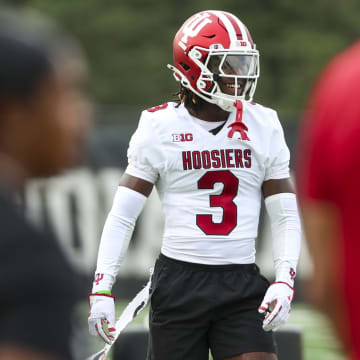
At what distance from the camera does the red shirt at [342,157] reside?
1953mm

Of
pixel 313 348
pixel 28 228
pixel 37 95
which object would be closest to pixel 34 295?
pixel 28 228

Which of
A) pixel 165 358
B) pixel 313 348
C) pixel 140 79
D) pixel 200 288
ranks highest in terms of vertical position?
pixel 140 79

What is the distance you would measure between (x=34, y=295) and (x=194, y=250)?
2206 mm

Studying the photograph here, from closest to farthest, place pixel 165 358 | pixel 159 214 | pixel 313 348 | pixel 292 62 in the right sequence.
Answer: pixel 165 358, pixel 313 348, pixel 159 214, pixel 292 62

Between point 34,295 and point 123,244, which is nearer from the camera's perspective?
point 34,295

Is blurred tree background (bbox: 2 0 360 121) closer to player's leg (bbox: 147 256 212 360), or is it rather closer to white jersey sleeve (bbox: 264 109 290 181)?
white jersey sleeve (bbox: 264 109 290 181)

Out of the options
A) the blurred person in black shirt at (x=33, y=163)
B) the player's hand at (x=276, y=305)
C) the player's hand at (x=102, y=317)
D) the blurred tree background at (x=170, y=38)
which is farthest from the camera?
the blurred tree background at (x=170, y=38)

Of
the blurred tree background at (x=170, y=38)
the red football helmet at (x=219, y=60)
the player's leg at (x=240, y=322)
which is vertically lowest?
the player's leg at (x=240, y=322)

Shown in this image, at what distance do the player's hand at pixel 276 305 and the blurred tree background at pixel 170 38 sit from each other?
15.8 meters

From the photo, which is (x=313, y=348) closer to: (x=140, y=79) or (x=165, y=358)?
(x=165, y=358)

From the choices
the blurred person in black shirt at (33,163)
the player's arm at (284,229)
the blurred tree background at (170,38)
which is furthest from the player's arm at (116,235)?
the blurred tree background at (170,38)

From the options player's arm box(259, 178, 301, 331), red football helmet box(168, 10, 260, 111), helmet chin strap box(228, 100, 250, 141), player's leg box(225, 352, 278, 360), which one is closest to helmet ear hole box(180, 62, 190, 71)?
red football helmet box(168, 10, 260, 111)

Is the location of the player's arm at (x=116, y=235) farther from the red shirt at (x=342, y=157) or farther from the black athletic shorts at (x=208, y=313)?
the red shirt at (x=342, y=157)

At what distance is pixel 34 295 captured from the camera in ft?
5.94
